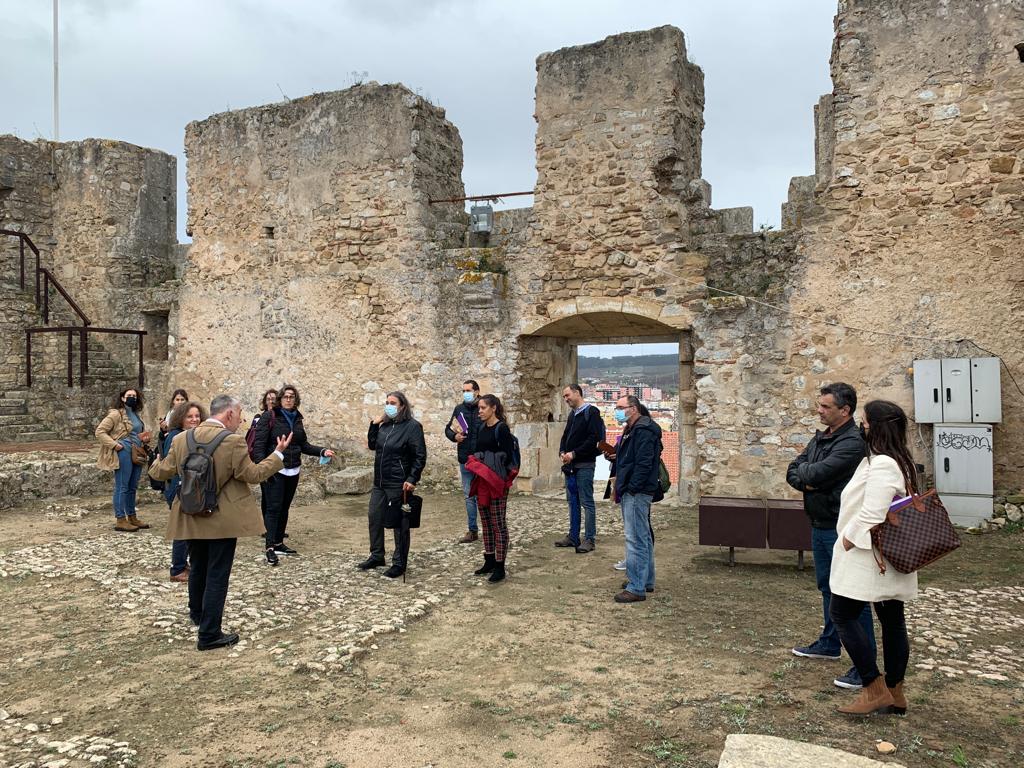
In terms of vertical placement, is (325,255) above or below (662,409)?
above

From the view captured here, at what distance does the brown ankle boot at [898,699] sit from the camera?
140 inches

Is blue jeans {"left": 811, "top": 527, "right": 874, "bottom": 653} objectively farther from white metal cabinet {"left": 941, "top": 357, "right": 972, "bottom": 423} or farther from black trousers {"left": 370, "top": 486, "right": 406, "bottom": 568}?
white metal cabinet {"left": 941, "top": 357, "right": 972, "bottom": 423}

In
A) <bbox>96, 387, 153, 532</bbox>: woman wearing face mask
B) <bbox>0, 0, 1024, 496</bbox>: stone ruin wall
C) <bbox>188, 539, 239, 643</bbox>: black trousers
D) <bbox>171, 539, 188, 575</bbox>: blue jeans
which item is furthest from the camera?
<bbox>0, 0, 1024, 496</bbox>: stone ruin wall

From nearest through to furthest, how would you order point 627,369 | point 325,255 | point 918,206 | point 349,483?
point 918,206 → point 349,483 → point 325,255 → point 627,369

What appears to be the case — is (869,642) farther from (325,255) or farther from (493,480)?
(325,255)

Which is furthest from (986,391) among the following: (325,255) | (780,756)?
(325,255)

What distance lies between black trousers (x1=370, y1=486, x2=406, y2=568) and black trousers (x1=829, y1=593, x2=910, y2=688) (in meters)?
3.39

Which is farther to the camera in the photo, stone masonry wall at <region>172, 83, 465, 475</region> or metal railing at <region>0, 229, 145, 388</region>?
metal railing at <region>0, 229, 145, 388</region>

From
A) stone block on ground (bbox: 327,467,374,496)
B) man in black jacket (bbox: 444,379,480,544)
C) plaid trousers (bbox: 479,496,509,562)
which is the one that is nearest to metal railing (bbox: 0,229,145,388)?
stone block on ground (bbox: 327,467,374,496)

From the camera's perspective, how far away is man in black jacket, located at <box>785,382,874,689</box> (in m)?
4.02

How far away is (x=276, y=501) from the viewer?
21.7 feet

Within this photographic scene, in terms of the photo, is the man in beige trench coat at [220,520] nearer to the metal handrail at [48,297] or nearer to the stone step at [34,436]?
the stone step at [34,436]

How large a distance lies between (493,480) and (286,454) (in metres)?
1.94

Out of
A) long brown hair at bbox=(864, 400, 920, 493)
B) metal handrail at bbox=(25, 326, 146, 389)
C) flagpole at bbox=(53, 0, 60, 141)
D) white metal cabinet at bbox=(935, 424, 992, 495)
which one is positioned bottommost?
white metal cabinet at bbox=(935, 424, 992, 495)
